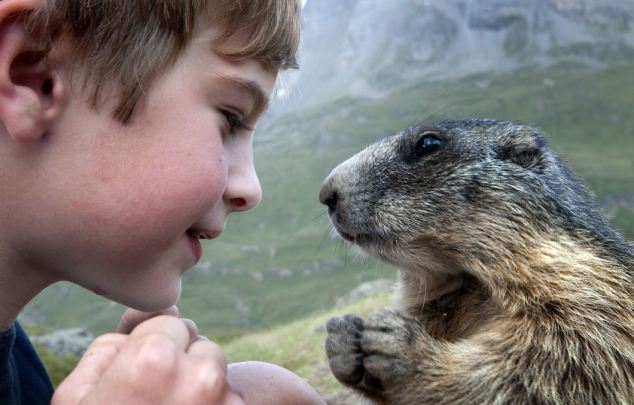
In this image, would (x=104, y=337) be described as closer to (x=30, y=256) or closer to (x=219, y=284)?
(x=30, y=256)

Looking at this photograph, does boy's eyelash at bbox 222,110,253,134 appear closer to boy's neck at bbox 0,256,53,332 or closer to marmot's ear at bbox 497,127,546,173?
boy's neck at bbox 0,256,53,332

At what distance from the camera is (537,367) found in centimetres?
184

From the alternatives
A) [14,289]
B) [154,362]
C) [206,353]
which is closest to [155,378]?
[154,362]

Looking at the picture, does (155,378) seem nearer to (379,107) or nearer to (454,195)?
(454,195)

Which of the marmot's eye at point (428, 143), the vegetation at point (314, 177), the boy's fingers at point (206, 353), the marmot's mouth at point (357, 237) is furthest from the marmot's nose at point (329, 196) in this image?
the vegetation at point (314, 177)

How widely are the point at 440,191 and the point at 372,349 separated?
84 cm

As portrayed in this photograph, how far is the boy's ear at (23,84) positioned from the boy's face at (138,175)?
5cm

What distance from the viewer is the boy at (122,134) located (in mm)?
1623

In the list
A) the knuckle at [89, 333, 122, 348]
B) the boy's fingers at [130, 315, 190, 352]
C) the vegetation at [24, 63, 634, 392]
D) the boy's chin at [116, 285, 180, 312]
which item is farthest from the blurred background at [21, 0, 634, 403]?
the boy's fingers at [130, 315, 190, 352]

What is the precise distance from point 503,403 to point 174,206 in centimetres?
121

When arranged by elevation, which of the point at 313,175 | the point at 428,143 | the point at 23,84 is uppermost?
the point at 23,84

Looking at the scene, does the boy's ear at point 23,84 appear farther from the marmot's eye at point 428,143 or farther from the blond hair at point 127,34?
the marmot's eye at point 428,143

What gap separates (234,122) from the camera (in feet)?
6.58

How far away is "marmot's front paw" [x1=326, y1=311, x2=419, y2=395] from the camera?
186 centimetres
